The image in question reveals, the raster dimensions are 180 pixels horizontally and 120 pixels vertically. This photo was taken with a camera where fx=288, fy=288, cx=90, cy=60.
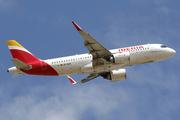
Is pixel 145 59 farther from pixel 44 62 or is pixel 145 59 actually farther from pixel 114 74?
pixel 44 62

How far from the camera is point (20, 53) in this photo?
52.8 meters

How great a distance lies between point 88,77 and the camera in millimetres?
59906

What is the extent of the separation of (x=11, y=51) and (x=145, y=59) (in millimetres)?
24593

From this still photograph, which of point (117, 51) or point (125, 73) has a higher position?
point (117, 51)

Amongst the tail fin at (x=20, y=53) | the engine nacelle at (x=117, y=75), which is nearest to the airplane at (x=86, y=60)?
the tail fin at (x=20, y=53)

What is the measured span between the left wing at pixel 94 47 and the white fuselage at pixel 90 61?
1.85 meters

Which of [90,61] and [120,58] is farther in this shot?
[90,61]

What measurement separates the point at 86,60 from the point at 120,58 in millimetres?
6237

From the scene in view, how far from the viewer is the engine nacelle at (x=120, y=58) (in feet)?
165

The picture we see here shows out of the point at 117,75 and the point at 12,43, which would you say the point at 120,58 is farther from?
the point at 12,43

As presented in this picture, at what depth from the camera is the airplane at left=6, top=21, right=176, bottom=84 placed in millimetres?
50469

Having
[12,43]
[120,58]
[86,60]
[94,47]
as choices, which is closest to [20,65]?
[12,43]

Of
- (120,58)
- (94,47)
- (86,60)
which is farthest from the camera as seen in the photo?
(86,60)

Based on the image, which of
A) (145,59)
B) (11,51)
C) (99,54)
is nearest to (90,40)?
(99,54)
